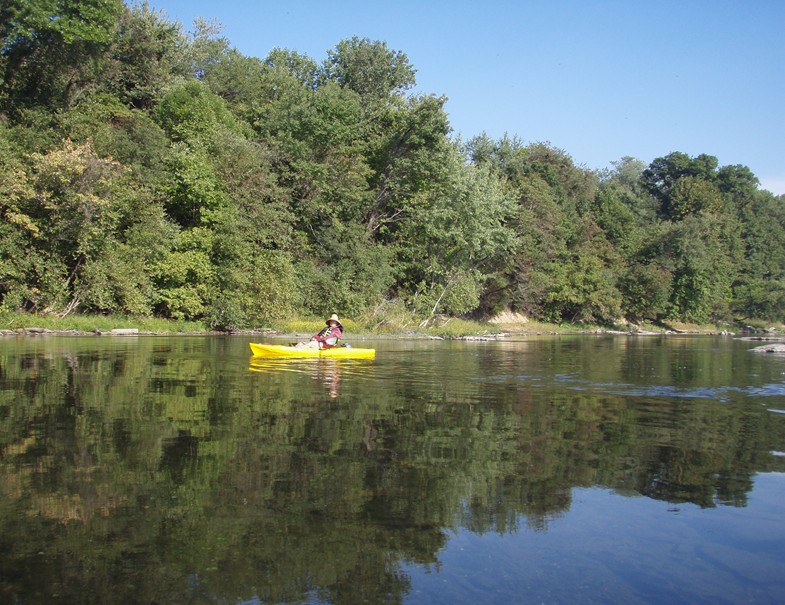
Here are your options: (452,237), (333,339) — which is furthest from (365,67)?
(333,339)

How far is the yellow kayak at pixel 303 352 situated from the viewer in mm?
21984

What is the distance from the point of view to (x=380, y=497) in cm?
689

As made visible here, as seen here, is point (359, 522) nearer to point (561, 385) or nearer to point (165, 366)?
point (561, 385)

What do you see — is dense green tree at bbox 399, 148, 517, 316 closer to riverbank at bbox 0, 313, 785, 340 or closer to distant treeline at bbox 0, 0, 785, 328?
distant treeline at bbox 0, 0, 785, 328

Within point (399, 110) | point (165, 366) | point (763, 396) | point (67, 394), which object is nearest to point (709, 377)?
point (763, 396)

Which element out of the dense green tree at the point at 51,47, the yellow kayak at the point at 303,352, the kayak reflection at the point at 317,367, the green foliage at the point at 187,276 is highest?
the dense green tree at the point at 51,47

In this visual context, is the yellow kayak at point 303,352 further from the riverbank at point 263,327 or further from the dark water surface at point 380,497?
the riverbank at point 263,327

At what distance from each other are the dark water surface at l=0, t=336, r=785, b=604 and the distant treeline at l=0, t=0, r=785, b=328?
1978 centimetres

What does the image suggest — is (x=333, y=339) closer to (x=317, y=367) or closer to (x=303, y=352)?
(x=303, y=352)

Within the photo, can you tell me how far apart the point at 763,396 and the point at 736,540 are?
1070 cm

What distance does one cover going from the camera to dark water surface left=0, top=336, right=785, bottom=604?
5.04m

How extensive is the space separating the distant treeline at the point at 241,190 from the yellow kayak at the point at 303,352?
13.8 metres

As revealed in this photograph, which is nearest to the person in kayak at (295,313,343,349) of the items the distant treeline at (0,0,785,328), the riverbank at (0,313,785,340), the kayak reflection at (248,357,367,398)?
the kayak reflection at (248,357,367,398)

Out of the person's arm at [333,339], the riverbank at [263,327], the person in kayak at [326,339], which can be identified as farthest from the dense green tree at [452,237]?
the person in kayak at [326,339]
